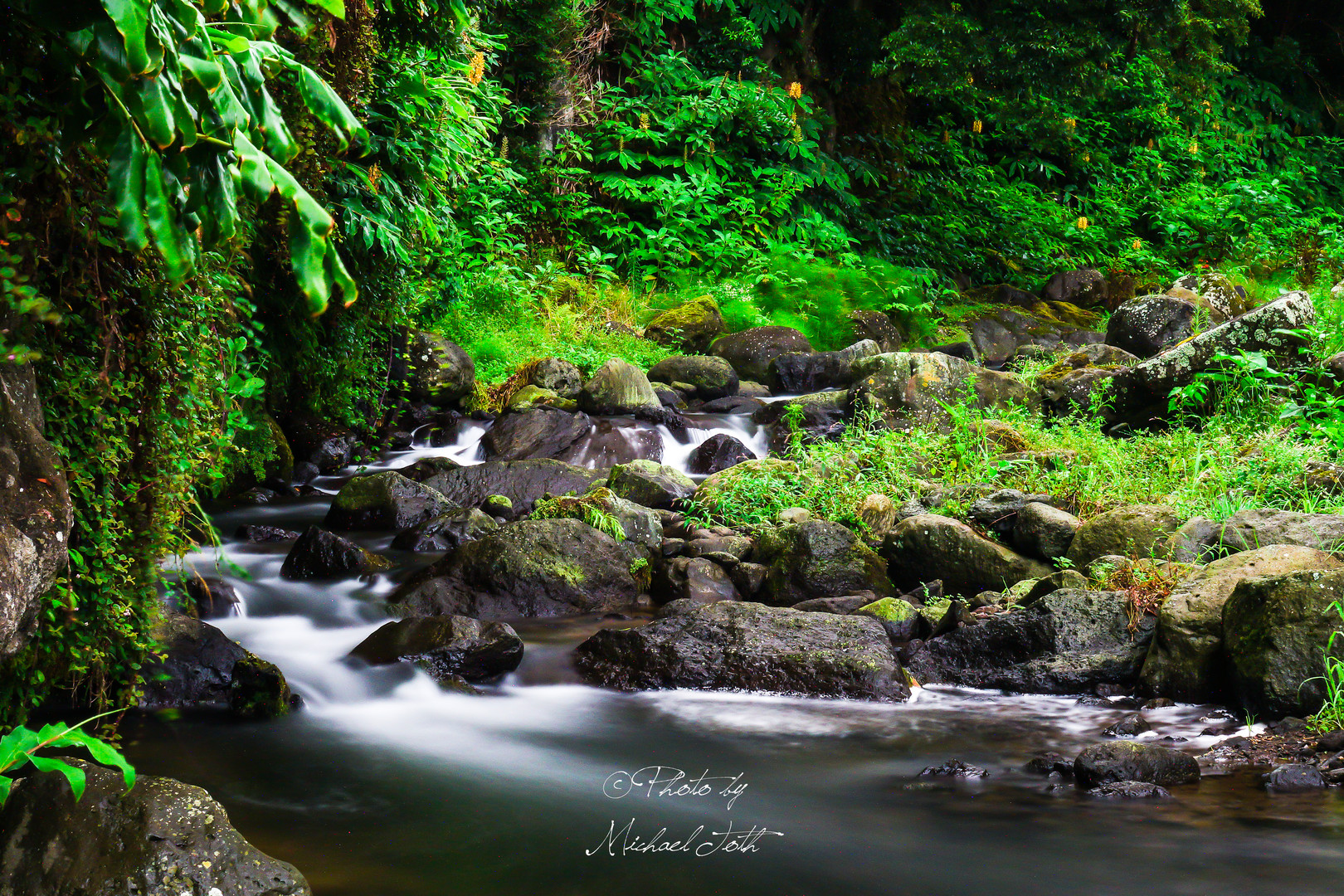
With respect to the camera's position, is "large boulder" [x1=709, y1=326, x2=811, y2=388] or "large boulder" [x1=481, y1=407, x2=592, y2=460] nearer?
"large boulder" [x1=481, y1=407, x2=592, y2=460]

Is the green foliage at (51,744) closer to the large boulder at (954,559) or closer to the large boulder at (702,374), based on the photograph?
the large boulder at (954,559)

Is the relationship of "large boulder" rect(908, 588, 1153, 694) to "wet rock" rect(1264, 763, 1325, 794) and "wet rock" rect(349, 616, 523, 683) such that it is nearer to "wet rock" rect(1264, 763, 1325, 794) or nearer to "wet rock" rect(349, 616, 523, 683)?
"wet rock" rect(1264, 763, 1325, 794)

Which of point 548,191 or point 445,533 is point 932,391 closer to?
point 445,533

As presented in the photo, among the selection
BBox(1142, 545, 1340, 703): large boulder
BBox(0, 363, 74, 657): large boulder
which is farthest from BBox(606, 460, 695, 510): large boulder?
BBox(0, 363, 74, 657): large boulder

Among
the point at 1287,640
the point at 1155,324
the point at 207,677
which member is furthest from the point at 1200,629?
the point at 1155,324

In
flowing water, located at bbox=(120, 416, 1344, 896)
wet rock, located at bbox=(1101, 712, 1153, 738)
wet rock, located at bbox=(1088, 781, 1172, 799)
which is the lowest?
flowing water, located at bbox=(120, 416, 1344, 896)

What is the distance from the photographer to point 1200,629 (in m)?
4.85

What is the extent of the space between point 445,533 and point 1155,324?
8223mm

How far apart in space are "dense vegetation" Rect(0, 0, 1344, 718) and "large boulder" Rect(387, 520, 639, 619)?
148cm

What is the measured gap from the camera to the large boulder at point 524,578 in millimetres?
6336

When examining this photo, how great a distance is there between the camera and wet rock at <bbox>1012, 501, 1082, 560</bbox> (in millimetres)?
6332

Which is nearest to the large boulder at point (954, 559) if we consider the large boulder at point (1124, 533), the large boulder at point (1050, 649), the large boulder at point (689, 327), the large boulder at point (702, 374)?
the large boulder at point (1124, 533)

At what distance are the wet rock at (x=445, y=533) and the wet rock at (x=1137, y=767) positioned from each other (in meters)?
4.85

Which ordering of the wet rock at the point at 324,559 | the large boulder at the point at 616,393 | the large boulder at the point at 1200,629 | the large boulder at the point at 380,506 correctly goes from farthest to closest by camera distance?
the large boulder at the point at 616,393 → the large boulder at the point at 380,506 → the wet rock at the point at 324,559 → the large boulder at the point at 1200,629
